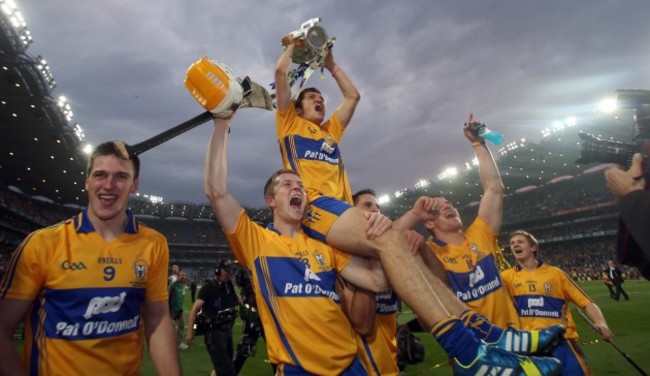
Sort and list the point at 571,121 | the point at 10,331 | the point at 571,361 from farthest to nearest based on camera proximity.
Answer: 1. the point at 571,121
2. the point at 571,361
3. the point at 10,331

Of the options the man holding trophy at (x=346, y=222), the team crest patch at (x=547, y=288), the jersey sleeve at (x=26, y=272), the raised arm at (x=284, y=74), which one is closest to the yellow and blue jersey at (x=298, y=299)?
the man holding trophy at (x=346, y=222)

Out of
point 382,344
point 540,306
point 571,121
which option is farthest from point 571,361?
point 571,121

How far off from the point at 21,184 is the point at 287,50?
48.0m

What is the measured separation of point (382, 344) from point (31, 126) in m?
32.0

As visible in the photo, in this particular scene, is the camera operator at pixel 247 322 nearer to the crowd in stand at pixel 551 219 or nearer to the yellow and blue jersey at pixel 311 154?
the yellow and blue jersey at pixel 311 154

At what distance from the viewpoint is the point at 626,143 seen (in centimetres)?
240

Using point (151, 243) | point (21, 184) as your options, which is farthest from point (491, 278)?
point (21, 184)

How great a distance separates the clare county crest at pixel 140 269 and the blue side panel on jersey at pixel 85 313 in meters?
0.15

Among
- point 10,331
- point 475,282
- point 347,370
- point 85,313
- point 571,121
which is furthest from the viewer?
point 571,121

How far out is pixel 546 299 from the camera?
5.40 m

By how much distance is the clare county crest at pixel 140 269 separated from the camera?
2.85m

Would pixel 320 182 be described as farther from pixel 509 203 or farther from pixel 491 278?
pixel 509 203

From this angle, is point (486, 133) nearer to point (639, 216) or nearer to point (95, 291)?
point (639, 216)

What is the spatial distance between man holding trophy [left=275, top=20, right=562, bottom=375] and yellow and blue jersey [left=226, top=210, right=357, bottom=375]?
247 millimetres
